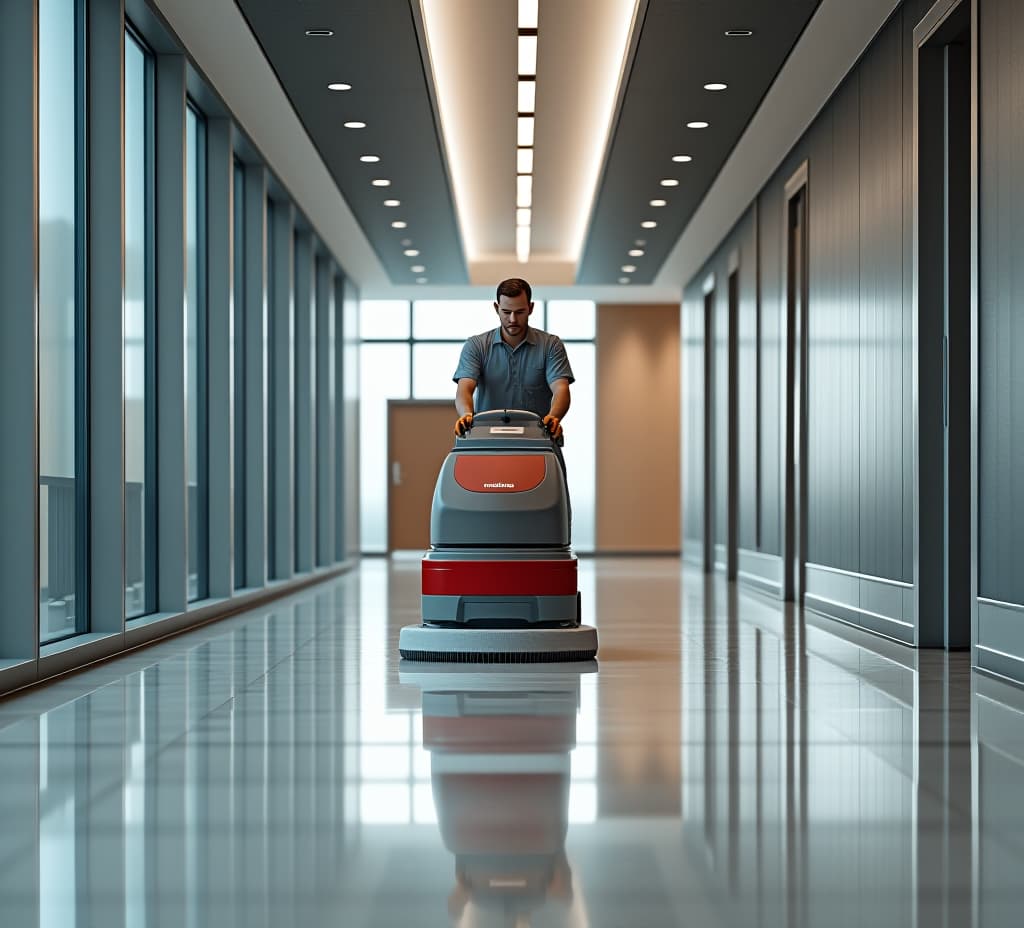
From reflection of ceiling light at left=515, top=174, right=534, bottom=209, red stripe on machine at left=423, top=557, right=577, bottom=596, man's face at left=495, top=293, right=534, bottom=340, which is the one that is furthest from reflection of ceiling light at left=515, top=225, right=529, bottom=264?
red stripe on machine at left=423, top=557, right=577, bottom=596

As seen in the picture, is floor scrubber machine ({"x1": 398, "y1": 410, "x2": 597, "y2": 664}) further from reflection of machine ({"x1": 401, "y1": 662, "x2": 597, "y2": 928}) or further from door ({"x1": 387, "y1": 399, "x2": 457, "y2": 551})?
door ({"x1": 387, "y1": 399, "x2": 457, "y2": 551})

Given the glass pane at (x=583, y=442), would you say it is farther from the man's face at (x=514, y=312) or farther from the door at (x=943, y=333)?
the man's face at (x=514, y=312)

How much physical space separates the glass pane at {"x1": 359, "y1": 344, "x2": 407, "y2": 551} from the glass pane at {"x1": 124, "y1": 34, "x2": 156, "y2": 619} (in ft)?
36.7

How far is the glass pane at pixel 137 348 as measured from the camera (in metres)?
7.40

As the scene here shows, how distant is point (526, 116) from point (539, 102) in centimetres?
41

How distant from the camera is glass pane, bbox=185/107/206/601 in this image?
895 centimetres

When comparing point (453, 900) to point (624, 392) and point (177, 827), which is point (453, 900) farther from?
point (624, 392)

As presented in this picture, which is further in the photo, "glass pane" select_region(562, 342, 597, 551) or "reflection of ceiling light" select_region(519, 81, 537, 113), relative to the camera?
"glass pane" select_region(562, 342, 597, 551)

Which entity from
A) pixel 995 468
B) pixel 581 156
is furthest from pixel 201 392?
pixel 995 468

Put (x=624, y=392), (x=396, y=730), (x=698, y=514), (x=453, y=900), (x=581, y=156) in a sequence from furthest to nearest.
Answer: (x=624, y=392) < (x=698, y=514) < (x=581, y=156) < (x=396, y=730) < (x=453, y=900)

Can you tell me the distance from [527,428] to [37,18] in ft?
8.89

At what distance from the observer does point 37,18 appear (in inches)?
209

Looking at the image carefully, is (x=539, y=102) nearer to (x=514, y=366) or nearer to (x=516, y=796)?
(x=514, y=366)

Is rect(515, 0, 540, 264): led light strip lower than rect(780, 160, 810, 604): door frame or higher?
higher
